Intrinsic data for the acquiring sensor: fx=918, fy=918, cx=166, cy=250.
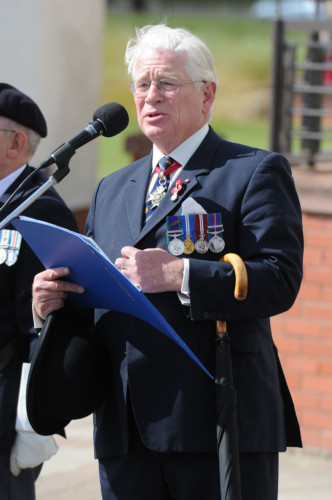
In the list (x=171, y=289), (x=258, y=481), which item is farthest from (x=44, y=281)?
(x=258, y=481)

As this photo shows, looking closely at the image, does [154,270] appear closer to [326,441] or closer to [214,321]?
[214,321]

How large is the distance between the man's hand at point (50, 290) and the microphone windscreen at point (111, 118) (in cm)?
43

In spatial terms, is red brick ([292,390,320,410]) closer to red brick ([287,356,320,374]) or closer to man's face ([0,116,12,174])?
red brick ([287,356,320,374])

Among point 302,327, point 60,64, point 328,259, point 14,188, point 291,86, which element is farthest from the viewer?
point 60,64

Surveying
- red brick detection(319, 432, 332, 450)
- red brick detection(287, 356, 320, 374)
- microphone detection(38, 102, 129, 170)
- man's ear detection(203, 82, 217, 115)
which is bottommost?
red brick detection(319, 432, 332, 450)

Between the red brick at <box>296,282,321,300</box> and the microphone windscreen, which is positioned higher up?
the microphone windscreen

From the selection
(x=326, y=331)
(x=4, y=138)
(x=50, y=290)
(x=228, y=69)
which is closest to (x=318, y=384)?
(x=326, y=331)

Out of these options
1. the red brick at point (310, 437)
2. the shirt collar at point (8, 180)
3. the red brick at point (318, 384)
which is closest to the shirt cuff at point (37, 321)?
the shirt collar at point (8, 180)

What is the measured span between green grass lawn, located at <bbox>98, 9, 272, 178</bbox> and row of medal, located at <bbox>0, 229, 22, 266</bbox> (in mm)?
19903

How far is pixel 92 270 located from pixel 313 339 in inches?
124

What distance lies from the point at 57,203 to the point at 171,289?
0.95 m

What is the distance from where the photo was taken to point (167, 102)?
9.24 feet

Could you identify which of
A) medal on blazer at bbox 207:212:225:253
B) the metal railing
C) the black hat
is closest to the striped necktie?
medal on blazer at bbox 207:212:225:253

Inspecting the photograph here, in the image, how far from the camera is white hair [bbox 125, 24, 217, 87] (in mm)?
2822
